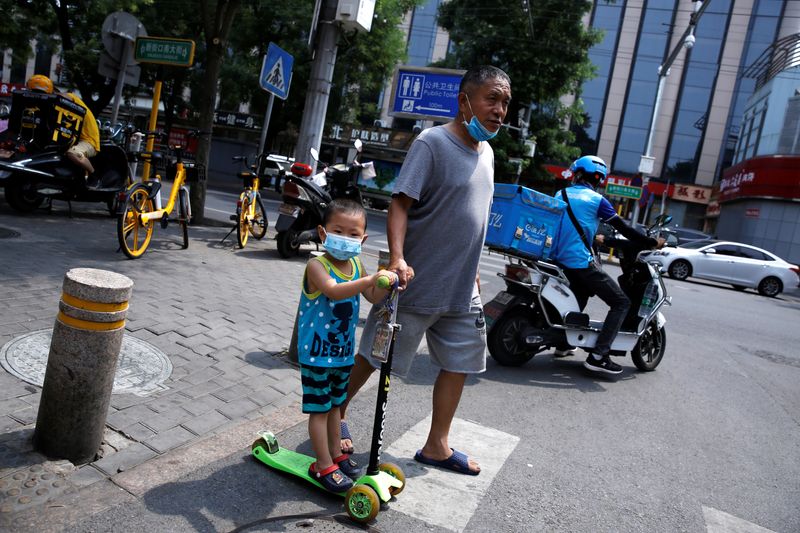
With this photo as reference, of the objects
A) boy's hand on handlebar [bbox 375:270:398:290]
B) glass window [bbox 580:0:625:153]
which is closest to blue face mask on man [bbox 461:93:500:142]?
boy's hand on handlebar [bbox 375:270:398:290]

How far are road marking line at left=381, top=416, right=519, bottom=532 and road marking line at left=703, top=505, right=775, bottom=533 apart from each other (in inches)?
41.0

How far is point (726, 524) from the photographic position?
10.1 feet

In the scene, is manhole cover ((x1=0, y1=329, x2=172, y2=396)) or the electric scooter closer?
the electric scooter

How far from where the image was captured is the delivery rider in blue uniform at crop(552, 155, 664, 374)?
16.5 ft

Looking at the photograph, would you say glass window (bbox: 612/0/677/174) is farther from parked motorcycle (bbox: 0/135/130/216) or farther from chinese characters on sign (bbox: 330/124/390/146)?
parked motorcycle (bbox: 0/135/130/216)

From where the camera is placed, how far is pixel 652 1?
37.1 metres

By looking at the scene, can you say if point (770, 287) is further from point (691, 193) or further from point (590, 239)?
point (691, 193)

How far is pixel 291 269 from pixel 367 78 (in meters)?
Answer: 21.9

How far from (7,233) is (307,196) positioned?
334 centimetres

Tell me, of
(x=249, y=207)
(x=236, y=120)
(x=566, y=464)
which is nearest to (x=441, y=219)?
(x=566, y=464)

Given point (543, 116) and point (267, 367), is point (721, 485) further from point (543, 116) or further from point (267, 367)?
point (543, 116)

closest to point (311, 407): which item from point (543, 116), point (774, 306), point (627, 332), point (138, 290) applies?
point (138, 290)

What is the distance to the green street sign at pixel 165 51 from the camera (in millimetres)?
8289

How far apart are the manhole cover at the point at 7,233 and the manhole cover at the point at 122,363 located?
3.08 meters
